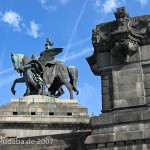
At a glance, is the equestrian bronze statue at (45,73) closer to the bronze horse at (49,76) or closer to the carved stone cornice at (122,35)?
the bronze horse at (49,76)

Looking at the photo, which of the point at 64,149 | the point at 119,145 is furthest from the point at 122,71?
the point at 64,149

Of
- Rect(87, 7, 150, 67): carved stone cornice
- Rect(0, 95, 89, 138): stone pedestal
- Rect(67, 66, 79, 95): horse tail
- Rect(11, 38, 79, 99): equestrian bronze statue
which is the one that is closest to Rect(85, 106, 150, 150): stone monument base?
Rect(87, 7, 150, 67): carved stone cornice

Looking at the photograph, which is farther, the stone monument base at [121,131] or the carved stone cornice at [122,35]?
the carved stone cornice at [122,35]

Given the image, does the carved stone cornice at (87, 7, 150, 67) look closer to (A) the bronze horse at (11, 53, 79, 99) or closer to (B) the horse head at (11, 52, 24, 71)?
(A) the bronze horse at (11, 53, 79, 99)

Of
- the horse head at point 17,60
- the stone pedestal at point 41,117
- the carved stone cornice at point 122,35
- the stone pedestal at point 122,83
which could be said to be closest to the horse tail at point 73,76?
the stone pedestal at point 41,117

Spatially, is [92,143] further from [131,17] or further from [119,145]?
[131,17]

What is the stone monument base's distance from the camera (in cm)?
1109

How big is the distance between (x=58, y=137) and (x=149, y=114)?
3.98 metres

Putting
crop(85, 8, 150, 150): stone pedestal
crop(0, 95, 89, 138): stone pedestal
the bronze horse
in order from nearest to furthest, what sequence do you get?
crop(85, 8, 150, 150): stone pedestal, crop(0, 95, 89, 138): stone pedestal, the bronze horse

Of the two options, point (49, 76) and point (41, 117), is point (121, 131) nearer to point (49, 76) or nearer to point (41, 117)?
point (41, 117)

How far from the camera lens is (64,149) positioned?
42.9 feet

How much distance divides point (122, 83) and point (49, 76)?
78.7 ft

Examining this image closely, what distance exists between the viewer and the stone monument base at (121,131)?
36.4 feet

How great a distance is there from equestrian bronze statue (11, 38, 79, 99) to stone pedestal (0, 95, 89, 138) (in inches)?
95.7
